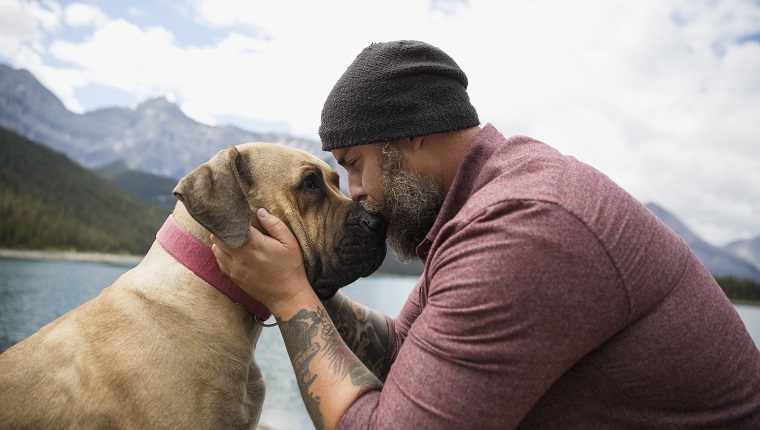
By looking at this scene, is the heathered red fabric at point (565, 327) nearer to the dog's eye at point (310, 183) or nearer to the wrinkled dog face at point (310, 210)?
the wrinkled dog face at point (310, 210)

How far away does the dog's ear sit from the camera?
2.63 metres

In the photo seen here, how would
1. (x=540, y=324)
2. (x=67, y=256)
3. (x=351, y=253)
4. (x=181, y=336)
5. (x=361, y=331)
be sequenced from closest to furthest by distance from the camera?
(x=540, y=324) < (x=181, y=336) < (x=351, y=253) < (x=361, y=331) < (x=67, y=256)

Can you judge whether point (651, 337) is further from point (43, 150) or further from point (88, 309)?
point (43, 150)

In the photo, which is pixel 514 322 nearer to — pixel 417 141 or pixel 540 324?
pixel 540 324

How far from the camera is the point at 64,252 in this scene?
3447 inches

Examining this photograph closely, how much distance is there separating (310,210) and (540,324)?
167 cm

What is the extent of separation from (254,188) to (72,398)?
4.32 feet

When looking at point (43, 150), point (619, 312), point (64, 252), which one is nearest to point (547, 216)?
point (619, 312)

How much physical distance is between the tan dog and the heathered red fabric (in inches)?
35.8

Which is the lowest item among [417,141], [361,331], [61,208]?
[61,208]

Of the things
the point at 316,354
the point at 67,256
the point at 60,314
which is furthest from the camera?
the point at 67,256

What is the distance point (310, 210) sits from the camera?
10.4 ft

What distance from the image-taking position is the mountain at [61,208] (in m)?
88.5

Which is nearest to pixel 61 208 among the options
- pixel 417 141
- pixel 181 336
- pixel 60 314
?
pixel 60 314
